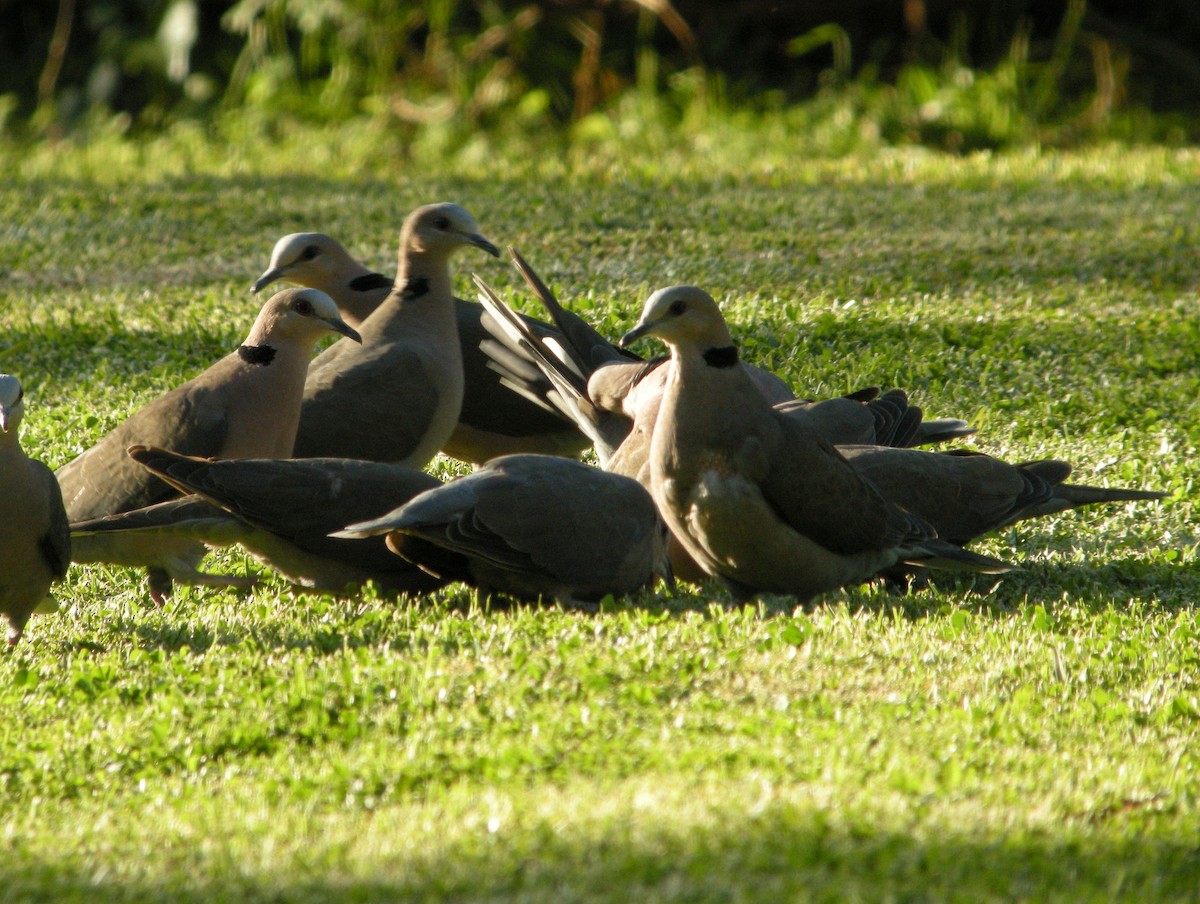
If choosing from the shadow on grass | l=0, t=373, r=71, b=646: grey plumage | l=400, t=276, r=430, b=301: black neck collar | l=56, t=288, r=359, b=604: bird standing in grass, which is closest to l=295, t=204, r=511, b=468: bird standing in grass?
l=400, t=276, r=430, b=301: black neck collar

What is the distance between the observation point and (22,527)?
15.0 feet

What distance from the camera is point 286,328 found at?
216 inches

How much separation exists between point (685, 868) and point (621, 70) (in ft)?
40.3

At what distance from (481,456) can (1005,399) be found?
7.60ft

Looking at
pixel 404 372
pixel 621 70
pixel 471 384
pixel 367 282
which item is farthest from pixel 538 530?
pixel 621 70

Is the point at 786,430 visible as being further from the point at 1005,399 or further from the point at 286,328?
the point at 1005,399

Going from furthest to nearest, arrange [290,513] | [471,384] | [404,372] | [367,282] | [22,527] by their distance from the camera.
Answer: [367,282] < [471,384] < [404,372] < [290,513] < [22,527]

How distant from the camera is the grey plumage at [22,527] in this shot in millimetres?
4559

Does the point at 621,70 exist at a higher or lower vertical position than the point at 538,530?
higher

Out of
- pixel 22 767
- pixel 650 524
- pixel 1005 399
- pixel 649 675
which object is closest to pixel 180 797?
pixel 22 767

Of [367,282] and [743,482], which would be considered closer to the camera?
[743,482]

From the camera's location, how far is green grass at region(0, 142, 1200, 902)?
2.92 m

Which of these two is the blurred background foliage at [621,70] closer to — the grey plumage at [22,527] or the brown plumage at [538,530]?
the brown plumage at [538,530]

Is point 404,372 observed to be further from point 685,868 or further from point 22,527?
point 685,868
